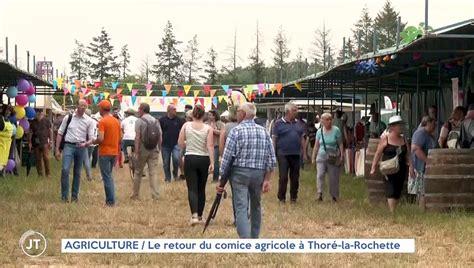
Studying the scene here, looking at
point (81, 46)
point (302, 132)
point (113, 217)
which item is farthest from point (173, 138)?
point (81, 46)

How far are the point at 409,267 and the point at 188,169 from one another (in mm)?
3553

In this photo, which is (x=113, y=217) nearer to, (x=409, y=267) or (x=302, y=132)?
(x=302, y=132)

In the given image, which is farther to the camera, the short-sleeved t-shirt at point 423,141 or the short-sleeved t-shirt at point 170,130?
the short-sleeved t-shirt at point 170,130

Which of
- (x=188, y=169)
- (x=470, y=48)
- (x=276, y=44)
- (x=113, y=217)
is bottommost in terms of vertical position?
(x=113, y=217)

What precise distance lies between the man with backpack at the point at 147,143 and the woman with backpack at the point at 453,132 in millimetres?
4326

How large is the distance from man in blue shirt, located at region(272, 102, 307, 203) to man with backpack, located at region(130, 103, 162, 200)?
6.14ft

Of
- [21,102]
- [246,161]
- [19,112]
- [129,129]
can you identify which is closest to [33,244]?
[246,161]

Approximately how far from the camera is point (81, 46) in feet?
263

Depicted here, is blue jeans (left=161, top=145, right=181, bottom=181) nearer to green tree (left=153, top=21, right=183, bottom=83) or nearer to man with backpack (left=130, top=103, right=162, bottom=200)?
man with backpack (left=130, top=103, right=162, bottom=200)

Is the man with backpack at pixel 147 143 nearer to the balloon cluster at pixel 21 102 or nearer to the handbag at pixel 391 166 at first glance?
the handbag at pixel 391 166

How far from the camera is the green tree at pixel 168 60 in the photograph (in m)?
74.6

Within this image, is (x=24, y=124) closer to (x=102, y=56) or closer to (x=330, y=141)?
(x=330, y=141)

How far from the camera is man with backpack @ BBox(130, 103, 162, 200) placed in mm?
11641

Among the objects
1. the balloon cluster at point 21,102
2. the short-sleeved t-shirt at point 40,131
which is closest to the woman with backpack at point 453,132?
the short-sleeved t-shirt at point 40,131
